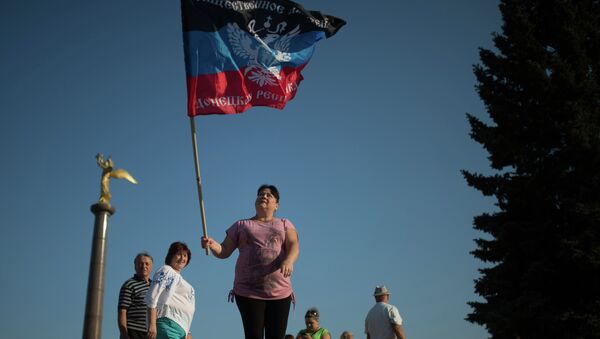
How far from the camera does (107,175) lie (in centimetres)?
873

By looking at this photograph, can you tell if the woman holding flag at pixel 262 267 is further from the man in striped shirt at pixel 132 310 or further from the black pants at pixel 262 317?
the man in striped shirt at pixel 132 310

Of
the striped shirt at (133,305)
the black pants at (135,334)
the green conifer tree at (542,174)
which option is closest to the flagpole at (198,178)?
the striped shirt at (133,305)

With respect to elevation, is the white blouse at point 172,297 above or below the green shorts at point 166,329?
above

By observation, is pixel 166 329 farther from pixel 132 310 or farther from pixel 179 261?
pixel 132 310

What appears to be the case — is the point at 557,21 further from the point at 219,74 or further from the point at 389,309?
the point at 219,74

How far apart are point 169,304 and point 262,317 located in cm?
113

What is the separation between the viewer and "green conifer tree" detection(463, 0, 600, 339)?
1190 centimetres

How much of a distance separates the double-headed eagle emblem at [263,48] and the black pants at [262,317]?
3.10 m

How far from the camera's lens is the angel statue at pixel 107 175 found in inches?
339

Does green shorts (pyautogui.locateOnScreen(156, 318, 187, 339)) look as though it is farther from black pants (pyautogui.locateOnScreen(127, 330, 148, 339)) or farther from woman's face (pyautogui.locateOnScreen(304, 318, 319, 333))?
woman's face (pyautogui.locateOnScreen(304, 318, 319, 333))

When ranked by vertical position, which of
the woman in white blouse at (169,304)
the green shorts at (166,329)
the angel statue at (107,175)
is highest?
the angel statue at (107,175)

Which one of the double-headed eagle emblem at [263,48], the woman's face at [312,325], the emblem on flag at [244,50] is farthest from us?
the woman's face at [312,325]

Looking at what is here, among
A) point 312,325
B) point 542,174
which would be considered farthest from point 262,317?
point 542,174

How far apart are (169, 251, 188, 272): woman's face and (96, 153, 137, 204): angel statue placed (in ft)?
11.5
